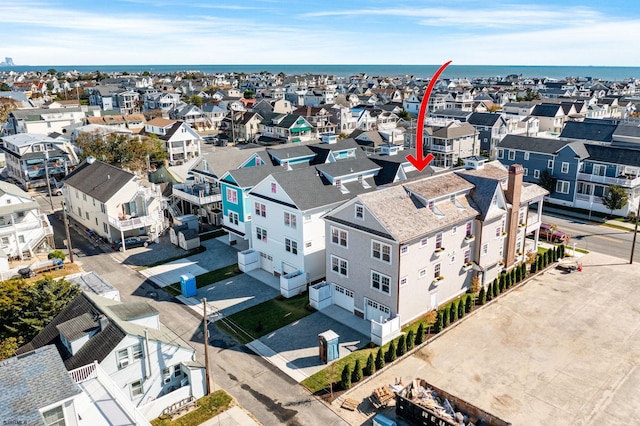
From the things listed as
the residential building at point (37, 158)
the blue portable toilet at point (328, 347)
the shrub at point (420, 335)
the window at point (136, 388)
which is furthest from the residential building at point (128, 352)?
the residential building at point (37, 158)

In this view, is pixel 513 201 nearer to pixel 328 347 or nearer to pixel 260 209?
pixel 328 347

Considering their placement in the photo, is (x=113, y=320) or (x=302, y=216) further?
(x=302, y=216)

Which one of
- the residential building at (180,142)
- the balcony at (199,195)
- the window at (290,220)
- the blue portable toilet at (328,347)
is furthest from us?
the residential building at (180,142)

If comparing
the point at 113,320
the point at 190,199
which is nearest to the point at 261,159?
the point at 190,199

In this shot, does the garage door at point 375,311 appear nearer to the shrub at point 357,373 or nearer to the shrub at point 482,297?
the shrub at point 357,373

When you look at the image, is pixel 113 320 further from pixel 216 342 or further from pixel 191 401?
pixel 216 342

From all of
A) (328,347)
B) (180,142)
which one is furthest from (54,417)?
(180,142)

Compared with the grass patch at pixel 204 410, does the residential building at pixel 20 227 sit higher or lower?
higher
